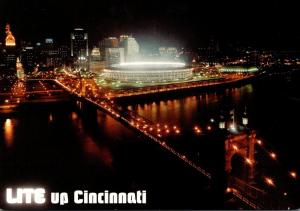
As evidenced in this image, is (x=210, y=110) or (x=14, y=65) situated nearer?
(x=210, y=110)

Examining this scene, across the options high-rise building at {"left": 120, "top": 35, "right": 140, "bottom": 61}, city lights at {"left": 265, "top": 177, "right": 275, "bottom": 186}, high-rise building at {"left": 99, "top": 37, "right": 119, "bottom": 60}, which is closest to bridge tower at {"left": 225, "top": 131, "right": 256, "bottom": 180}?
city lights at {"left": 265, "top": 177, "right": 275, "bottom": 186}

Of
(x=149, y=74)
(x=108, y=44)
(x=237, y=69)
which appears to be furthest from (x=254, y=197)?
(x=108, y=44)

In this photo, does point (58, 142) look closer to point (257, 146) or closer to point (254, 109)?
point (257, 146)

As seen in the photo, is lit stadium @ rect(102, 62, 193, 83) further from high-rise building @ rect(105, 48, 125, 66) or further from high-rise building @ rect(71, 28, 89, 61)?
high-rise building @ rect(71, 28, 89, 61)

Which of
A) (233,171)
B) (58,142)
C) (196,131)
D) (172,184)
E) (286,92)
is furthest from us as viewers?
(286,92)

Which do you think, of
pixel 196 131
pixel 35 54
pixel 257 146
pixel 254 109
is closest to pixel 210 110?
pixel 254 109

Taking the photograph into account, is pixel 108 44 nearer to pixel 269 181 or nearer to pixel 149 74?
pixel 149 74
